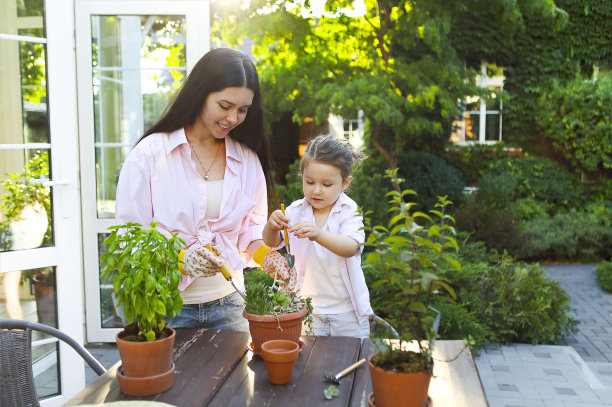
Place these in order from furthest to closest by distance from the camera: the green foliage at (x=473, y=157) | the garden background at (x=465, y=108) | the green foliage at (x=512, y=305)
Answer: the green foliage at (x=473, y=157), the garden background at (x=465, y=108), the green foliage at (x=512, y=305)

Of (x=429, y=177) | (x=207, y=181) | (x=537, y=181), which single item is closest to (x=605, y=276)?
(x=429, y=177)

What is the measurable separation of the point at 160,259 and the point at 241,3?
5.64 m

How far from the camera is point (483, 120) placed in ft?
32.8

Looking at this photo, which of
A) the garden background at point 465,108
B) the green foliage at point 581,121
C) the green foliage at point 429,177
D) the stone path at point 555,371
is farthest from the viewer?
the green foliage at point 581,121

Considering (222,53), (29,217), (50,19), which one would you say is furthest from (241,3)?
(222,53)

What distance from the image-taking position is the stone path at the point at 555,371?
3318mm

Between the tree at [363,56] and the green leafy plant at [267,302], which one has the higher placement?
the tree at [363,56]

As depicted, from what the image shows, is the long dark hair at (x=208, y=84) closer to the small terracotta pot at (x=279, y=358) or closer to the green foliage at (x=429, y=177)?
the small terracotta pot at (x=279, y=358)

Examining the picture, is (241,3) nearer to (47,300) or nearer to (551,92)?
(47,300)

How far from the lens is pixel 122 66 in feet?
14.3

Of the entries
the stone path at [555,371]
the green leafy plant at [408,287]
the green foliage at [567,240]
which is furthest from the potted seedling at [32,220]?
the green foliage at [567,240]

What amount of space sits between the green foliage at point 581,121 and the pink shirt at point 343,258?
769 centimetres

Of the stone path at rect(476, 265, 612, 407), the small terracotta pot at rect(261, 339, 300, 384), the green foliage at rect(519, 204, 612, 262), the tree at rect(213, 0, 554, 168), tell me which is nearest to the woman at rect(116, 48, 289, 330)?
the small terracotta pot at rect(261, 339, 300, 384)

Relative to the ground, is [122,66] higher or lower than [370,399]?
higher
